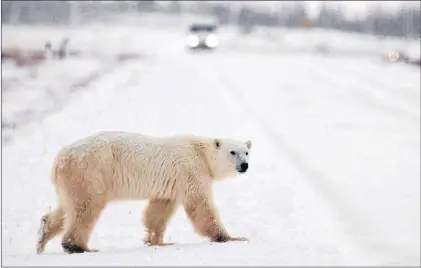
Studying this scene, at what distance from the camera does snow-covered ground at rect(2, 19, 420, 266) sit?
549 centimetres

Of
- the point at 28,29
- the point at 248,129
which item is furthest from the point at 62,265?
the point at 28,29

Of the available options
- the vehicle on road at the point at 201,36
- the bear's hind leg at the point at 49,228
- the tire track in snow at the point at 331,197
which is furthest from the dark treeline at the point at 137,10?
the bear's hind leg at the point at 49,228

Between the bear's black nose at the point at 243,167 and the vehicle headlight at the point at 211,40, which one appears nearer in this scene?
the bear's black nose at the point at 243,167

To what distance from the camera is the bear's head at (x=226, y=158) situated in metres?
5.54

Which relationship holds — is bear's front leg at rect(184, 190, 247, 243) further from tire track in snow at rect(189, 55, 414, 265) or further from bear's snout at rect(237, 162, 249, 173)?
tire track in snow at rect(189, 55, 414, 265)

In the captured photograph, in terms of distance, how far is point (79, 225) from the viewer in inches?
193

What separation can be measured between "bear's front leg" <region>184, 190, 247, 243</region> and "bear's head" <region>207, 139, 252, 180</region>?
0.36m

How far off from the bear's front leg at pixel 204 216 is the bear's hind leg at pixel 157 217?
0.29m

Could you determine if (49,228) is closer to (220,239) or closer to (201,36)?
(220,239)

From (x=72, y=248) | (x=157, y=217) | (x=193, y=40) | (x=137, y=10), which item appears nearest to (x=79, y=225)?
(x=72, y=248)

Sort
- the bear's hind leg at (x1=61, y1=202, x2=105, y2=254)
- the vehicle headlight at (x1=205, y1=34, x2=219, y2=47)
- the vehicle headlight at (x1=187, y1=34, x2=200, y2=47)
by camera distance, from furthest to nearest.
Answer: the vehicle headlight at (x1=205, y1=34, x2=219, y2=47), the vehicle headlight at (x1=187, y1=34, x2=200, y2=47), the bear's hind leg at (x1=61, y1=202, x2=105, y2=254)

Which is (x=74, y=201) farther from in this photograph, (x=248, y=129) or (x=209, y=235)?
(x=248, y=129)

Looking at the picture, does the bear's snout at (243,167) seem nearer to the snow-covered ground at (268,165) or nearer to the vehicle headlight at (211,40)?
the snow-covered ground at (268,165)

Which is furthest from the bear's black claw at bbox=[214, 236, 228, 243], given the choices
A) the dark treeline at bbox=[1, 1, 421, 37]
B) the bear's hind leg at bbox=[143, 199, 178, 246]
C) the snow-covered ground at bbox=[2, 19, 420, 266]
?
the dark treeline at bbox=[1, 1, 421, 37]
